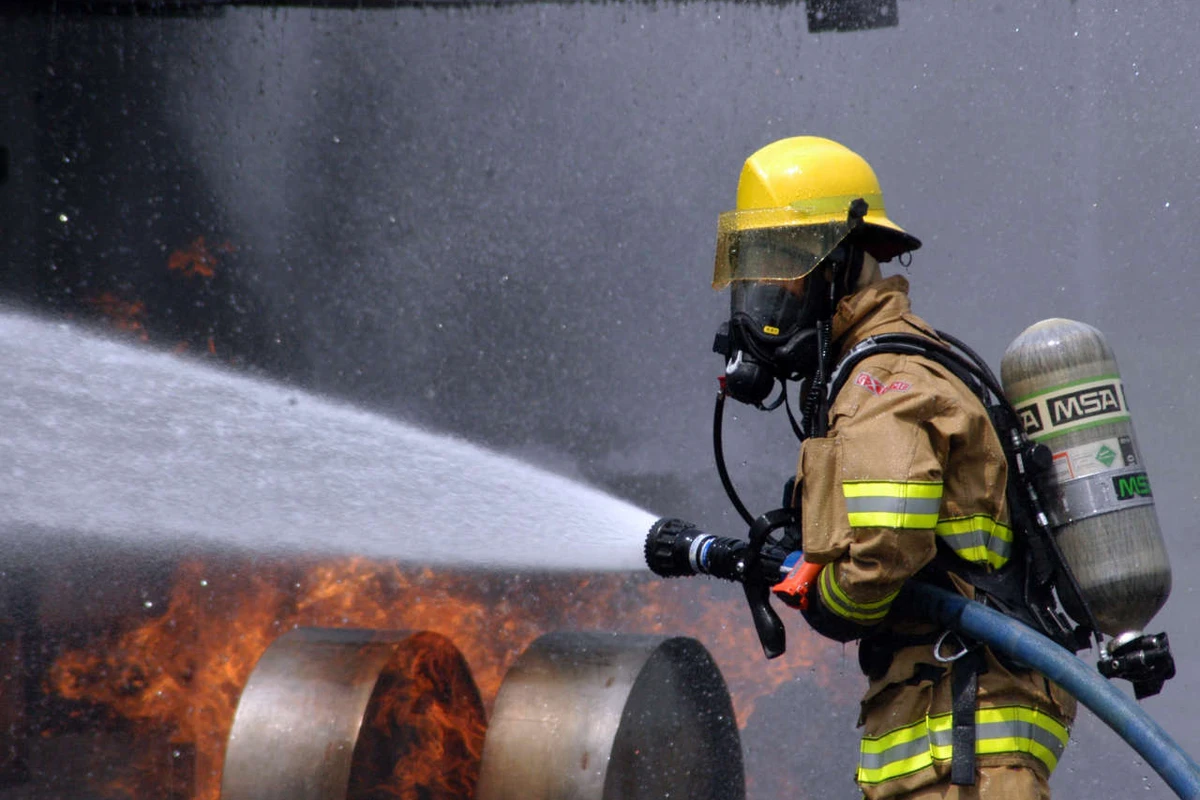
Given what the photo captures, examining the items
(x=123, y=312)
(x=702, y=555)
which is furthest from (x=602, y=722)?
(x=123, y=312)

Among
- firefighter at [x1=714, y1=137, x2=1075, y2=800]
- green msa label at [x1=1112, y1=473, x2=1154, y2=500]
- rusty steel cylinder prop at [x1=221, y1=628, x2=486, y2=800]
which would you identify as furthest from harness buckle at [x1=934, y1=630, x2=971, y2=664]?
rusty steel cylinder prop at [x1=221, y1=628, x2=486, y2=800]

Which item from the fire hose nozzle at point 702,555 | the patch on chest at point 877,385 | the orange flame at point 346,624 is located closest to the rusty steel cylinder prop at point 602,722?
the fire hose nozzle at point 702,555

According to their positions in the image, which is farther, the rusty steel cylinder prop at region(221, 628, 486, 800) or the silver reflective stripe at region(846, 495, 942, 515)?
the rusty steel cylinder prop at region(221, 628, 486, 800)

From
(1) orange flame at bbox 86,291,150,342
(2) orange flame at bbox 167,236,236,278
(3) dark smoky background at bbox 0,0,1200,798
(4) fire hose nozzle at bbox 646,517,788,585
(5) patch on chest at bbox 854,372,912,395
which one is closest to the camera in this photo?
(5) patch on chest at bbox 854,372,912,395

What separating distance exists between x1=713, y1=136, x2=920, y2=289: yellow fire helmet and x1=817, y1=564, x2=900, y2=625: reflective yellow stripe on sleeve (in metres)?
0.72

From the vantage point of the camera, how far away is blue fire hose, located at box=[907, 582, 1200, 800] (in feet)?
7.67

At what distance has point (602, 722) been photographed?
12.1 feet

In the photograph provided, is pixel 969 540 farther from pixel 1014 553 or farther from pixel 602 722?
pixel 602 722

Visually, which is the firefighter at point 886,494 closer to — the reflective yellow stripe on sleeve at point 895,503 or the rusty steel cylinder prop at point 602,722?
the reflective yellow stripe on sleeve at point 895,503

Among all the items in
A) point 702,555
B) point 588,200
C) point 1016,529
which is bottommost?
point 702,555

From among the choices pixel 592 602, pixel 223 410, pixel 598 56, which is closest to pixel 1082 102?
pixel 598 56

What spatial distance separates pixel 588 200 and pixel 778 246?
4284 mm

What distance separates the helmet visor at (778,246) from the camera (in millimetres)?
2768

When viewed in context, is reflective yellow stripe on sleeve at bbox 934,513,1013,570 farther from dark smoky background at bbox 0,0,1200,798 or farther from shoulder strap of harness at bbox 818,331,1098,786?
dark smoky background at bbox 0,0,1200,798
